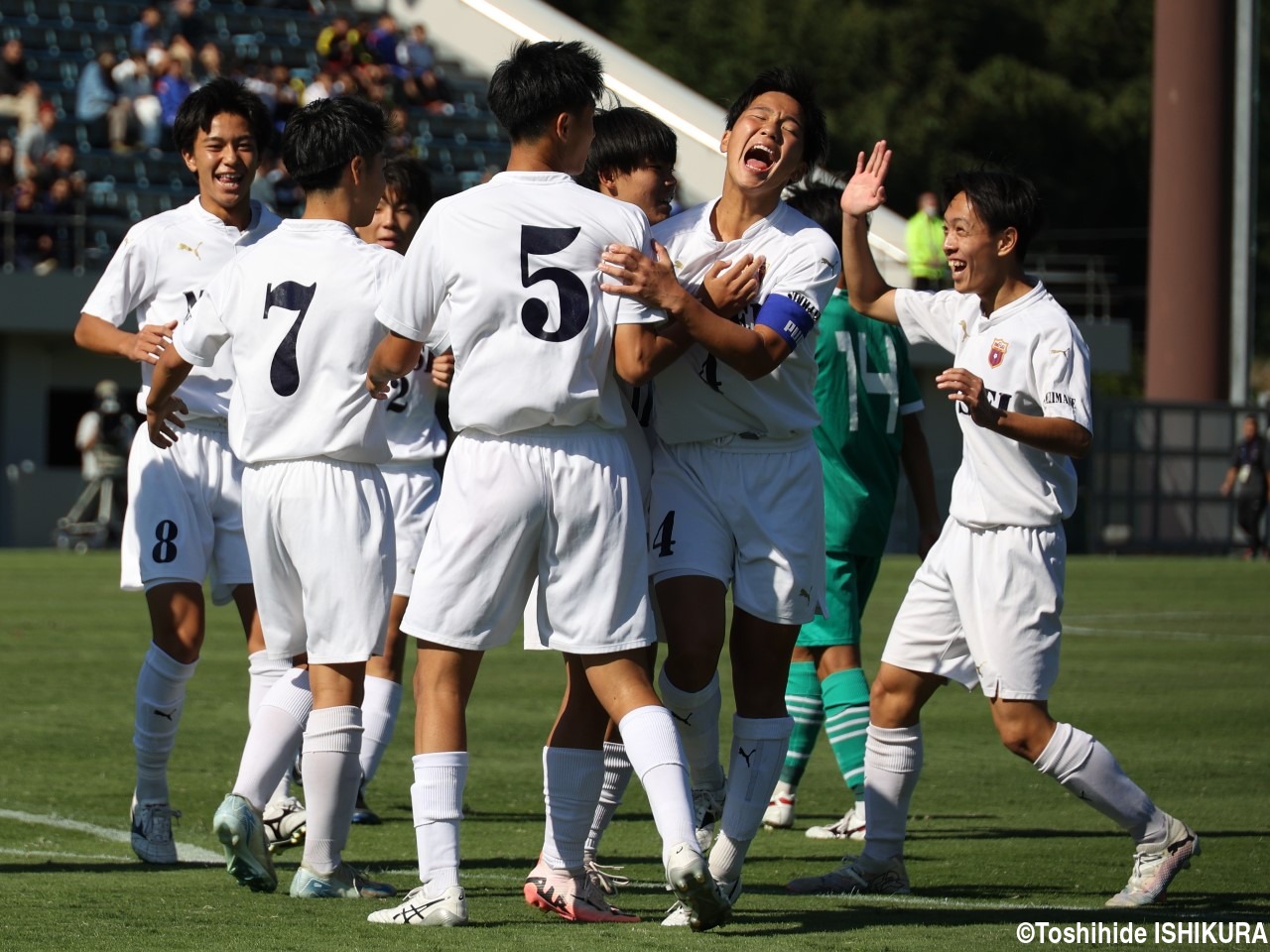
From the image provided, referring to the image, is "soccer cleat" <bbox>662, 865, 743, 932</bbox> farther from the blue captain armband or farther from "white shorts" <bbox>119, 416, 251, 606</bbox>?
"white shorts" <bbox>119, 416, 251, 606</bbox>

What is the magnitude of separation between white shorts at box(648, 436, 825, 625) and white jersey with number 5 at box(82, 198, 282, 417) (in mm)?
2029

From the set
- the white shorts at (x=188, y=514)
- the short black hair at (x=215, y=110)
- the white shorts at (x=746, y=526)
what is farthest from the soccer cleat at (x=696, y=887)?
the short black hair at (x=215, y=110)

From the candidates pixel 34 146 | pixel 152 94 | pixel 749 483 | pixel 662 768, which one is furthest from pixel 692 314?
pixel 152 94

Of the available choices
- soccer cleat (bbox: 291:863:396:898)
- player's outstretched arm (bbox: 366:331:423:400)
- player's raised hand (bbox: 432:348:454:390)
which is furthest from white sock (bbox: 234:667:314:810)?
player's raised hand (bbox: 432:348:454:390)

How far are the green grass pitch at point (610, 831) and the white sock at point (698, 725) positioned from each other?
38 cm

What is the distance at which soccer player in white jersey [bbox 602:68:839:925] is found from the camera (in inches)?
215

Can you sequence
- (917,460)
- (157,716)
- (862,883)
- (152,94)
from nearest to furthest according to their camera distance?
(862,883), (157,716), (917,460), (152,94)

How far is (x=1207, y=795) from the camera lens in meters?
8.26

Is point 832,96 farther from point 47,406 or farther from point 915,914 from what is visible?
point 915,914

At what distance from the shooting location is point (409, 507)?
25.9ft

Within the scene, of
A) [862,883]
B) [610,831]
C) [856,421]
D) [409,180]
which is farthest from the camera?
[856,421]

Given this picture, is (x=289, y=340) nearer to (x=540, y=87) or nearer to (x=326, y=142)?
(x=326, y=142)

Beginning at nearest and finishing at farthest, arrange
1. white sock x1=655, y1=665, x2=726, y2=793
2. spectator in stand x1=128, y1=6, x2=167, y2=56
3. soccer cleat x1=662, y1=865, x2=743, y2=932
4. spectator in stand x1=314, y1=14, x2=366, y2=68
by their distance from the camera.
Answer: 1. soccer cleat x1=662, y1=865, x2=743, y2=932
2. white sock x1=655, y1=665, x2=726, y2=793
3. spectator in stand x1=128, y1=6, x2=167, y2=56
4. spectator in stand x1=314, y1=14, x2=366, y2=68

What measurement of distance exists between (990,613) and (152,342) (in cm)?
267
